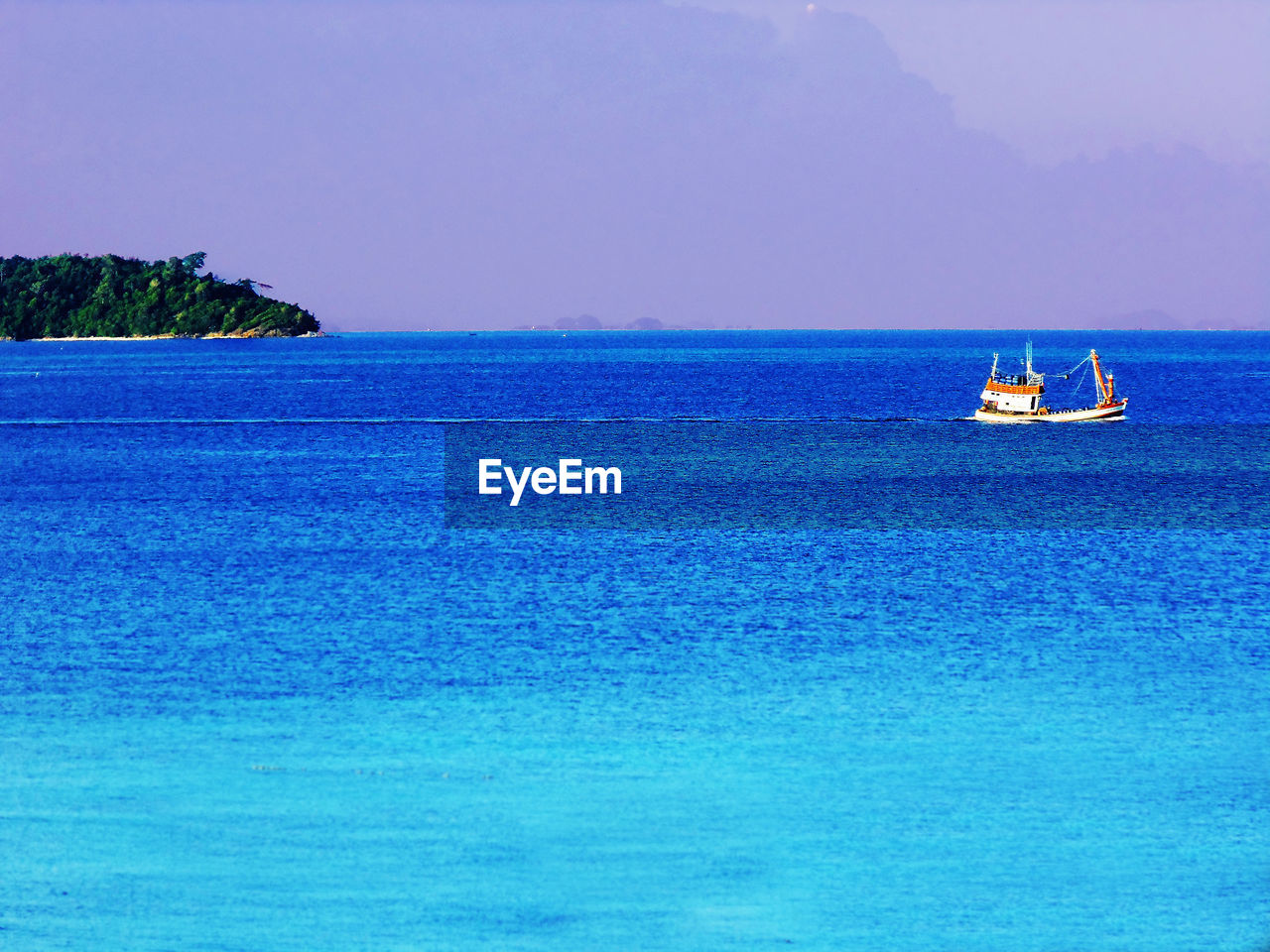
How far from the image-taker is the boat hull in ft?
410

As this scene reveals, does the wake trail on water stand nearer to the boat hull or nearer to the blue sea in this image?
the boat hull

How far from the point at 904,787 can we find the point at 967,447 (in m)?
78.7

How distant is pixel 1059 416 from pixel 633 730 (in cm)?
10776

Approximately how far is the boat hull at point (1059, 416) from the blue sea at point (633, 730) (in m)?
62.7

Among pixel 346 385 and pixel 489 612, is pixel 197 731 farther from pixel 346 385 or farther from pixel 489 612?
pixel 346 385

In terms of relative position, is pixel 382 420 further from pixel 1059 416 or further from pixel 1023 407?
pixel 1059 416

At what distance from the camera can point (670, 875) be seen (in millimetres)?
19906

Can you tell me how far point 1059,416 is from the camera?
128375 millimetres

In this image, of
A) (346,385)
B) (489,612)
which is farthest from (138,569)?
(346,385)

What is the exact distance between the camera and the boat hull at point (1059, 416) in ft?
410

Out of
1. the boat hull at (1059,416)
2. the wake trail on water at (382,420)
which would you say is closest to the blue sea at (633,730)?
the wake trail on water at (382,420)

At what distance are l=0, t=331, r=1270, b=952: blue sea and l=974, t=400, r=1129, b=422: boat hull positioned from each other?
62.7 meters

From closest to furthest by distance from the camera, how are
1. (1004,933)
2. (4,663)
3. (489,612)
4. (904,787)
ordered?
1. (1004,933)
2. (904,787)
3. (4,663)
4. (489,612)

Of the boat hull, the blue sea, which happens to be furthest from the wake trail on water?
the blue sea
